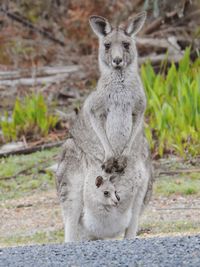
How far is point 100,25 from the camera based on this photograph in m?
8.06

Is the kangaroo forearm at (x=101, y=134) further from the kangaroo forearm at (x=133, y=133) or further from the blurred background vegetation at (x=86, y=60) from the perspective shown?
the blurred background vegetation at (x=86, y=60)

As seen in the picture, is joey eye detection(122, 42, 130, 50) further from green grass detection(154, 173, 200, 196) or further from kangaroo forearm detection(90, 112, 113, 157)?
green grass detection(154, 173, 200, 196)

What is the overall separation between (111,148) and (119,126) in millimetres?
204

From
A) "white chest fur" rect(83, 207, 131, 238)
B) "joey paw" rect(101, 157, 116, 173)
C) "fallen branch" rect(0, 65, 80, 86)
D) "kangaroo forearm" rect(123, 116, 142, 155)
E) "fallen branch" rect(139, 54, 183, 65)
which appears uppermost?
"kangaroo forearm" rect(123, 116, 142, 155)

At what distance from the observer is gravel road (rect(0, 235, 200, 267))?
17.6 ft

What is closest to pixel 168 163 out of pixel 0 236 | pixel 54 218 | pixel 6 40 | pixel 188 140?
pixel 188 140

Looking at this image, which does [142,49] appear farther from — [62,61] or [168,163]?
[168,163]

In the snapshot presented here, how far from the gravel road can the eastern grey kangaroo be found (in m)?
1.40

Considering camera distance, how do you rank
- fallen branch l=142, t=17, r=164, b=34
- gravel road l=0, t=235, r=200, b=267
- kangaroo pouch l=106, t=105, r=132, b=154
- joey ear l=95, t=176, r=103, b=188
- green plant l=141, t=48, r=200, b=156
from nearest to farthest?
gravel road l=0, t=235, r=200, b=267 < joey ear l=95, t=176, r=103, b=188 < kangaroo pouch l=106, t=105, r=132, b=154 < green plant l=141, t=48, r=200, b=156 < fallen branch l=142, t=17, r=164, b=34

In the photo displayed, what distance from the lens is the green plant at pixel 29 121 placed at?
1346cm

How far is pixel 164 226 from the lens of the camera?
8.88m

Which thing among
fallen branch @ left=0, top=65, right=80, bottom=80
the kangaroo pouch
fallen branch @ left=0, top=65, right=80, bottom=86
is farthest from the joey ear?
fallen branch @ left=0, top=65, right=80, bottom=80

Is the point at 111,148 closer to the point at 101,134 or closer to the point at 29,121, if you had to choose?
the point at 101,134

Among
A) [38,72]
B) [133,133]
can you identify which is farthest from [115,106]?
[38,72]
